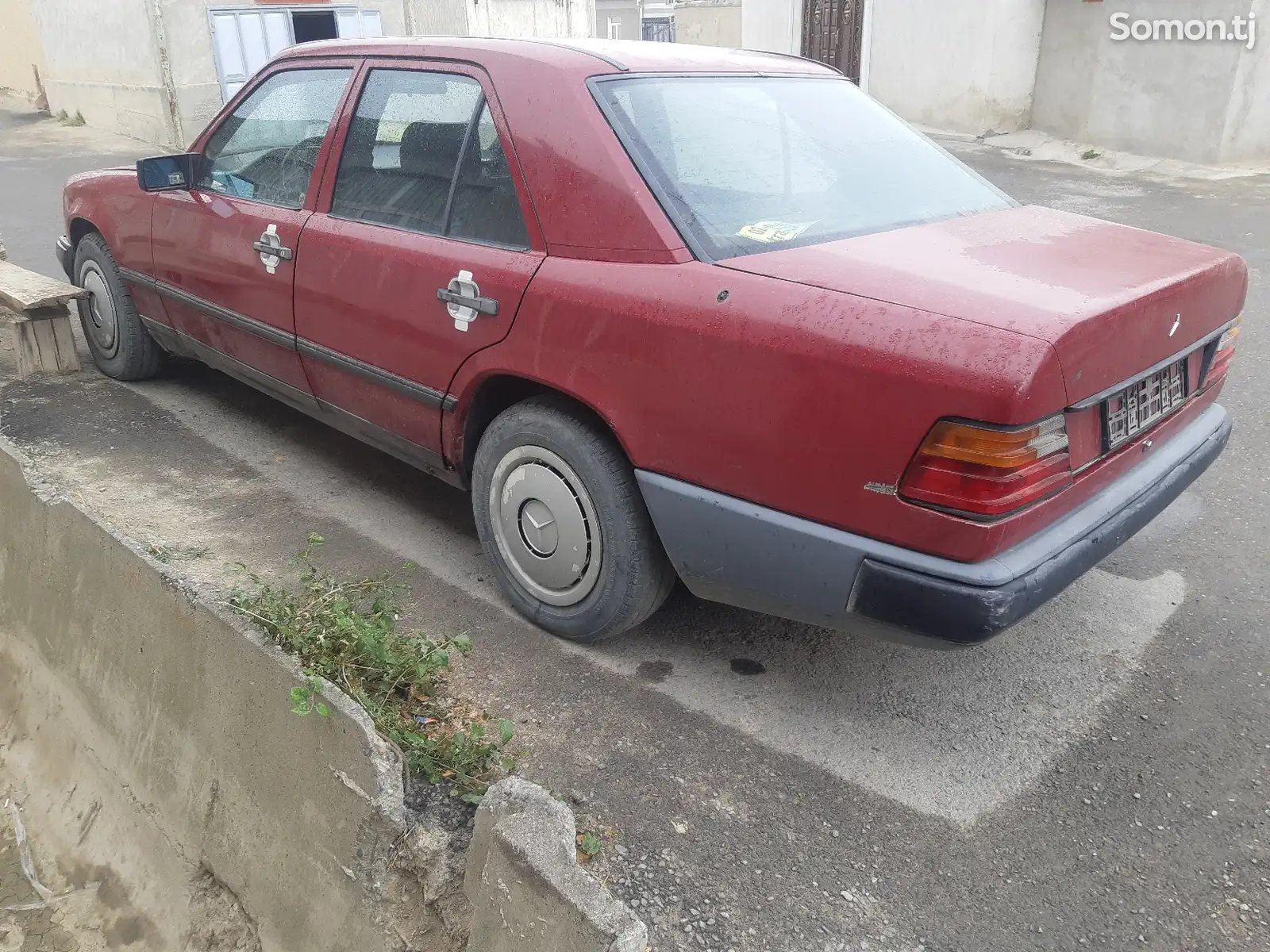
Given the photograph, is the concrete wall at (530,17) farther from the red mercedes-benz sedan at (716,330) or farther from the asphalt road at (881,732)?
the asphalt road at (881,732)

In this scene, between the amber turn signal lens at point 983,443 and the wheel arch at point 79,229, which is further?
the wheel arch at point 79,229

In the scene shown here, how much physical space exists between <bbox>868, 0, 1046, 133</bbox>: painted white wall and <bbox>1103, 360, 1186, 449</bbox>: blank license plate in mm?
10993

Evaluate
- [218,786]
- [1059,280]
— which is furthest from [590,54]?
[218,786]

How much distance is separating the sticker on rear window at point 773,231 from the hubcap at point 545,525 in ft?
2.66

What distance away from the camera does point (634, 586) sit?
2.82 m

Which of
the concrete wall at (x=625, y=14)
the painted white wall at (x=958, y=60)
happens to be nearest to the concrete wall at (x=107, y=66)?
the painted white wall at (x=958, y=60)

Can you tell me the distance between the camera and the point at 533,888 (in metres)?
2.03

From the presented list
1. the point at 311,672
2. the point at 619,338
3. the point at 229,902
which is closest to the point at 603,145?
the point at 619,338

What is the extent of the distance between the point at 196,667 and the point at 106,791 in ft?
3.15

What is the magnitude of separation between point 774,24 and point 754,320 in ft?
47.1

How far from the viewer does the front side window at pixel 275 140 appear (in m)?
3.68

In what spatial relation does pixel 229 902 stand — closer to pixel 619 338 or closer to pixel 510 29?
pixel 619 338

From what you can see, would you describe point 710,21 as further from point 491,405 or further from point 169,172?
point 491,405

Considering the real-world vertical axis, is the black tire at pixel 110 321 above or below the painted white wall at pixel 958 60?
below
